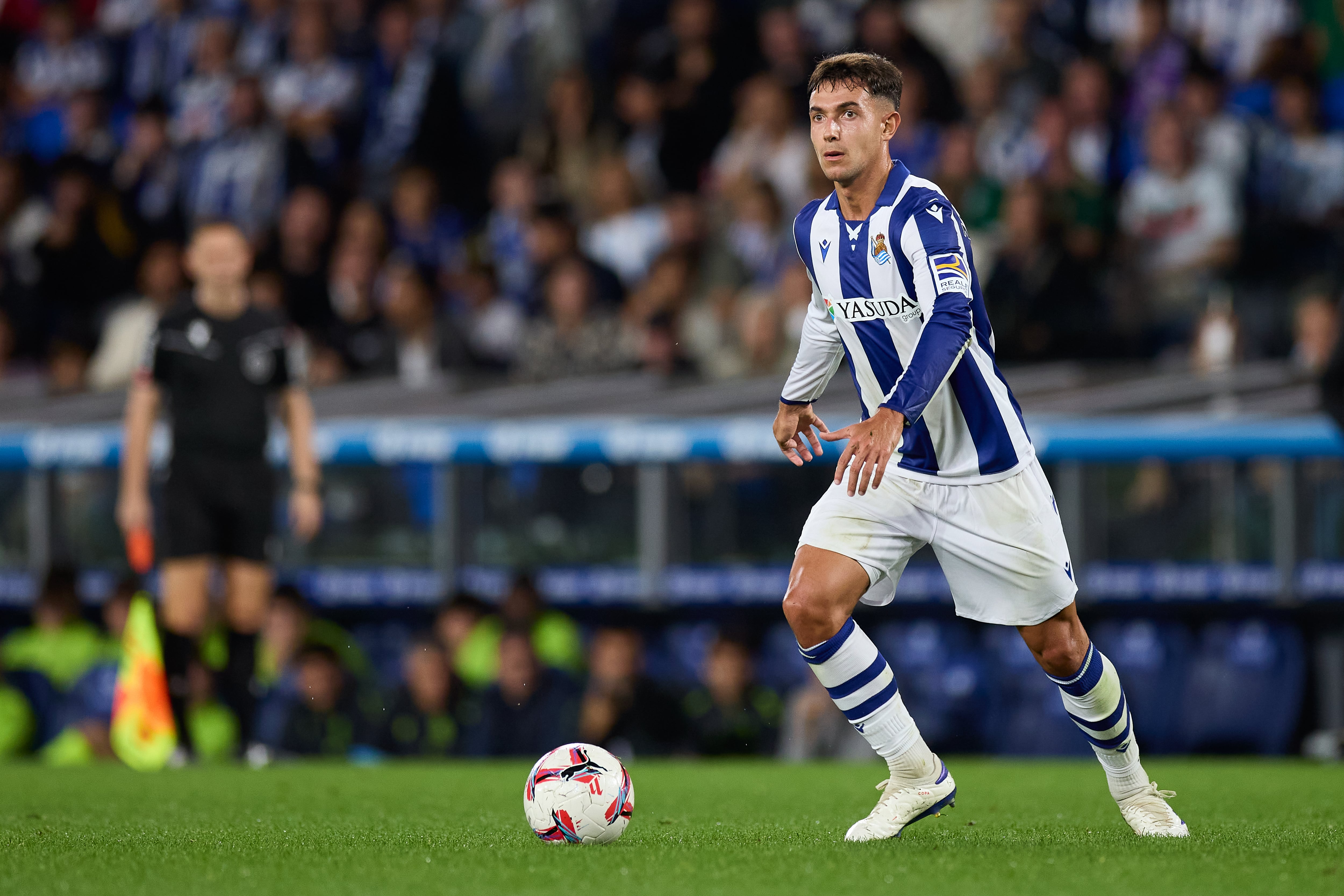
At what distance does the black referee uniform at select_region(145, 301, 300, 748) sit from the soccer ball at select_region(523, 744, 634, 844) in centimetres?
360

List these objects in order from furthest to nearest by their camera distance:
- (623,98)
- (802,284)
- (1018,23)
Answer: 1. (623,98)
2. (1018,23)
3. (802,284)

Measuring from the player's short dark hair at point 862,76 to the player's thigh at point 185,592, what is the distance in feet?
13.5

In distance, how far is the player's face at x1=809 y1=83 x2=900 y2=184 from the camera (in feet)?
16.3

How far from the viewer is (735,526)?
32.2ft

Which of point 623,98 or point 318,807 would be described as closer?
point 318,807

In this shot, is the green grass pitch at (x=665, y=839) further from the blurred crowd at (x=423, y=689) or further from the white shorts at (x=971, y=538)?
the blurred crowd at (x=423, y=689)

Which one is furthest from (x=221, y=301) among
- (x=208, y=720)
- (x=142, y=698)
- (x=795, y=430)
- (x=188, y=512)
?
(x=795, y=430)

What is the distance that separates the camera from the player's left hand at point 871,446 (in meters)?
4.61

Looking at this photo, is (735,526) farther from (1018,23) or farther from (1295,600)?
(1018,23)

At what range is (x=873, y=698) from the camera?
5.05 metres

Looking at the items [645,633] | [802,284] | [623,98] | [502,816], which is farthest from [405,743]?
[623,98]

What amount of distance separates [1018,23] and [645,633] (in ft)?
17.0

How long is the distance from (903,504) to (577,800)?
120 centimetres

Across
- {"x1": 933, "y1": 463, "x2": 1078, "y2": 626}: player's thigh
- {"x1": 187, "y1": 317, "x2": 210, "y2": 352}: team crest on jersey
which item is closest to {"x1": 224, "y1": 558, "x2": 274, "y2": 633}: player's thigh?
{"x1": 187, "y1": 317, "x2": 210, "y2": 352}: team crest on jersey
